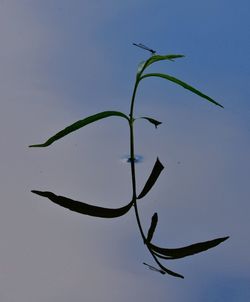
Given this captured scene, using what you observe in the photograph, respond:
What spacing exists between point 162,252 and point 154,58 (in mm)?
152

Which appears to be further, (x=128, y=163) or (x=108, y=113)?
(x=128, y=163)

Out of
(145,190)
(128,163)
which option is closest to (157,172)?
(145,190)

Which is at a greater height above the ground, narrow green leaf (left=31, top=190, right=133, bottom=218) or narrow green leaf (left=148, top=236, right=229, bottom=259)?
narrow green leaf (left=31, top=190, right=133, bottom=218)

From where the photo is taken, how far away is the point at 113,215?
0.44m

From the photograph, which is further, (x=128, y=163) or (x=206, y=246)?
(x=128, y=163)

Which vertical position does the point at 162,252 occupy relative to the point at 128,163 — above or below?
below

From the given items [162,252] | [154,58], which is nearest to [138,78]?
[154,58]

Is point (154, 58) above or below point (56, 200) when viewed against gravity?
above

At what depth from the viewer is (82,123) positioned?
0.43 metres

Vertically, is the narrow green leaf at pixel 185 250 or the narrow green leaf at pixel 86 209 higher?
the narrow green leaf at pixel 86 209

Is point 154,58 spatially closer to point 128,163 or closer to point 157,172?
point 157,172

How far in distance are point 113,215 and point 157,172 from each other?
0.16 feet

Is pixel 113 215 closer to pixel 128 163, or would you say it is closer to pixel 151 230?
pixel 151 230

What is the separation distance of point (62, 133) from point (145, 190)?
77mm
